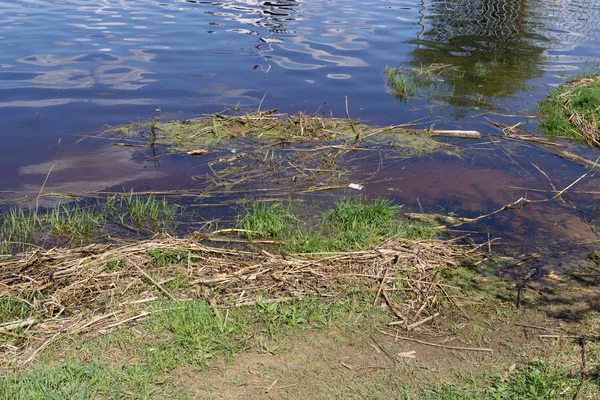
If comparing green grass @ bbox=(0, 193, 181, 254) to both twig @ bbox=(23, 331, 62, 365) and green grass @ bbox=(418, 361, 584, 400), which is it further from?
green grass @ bbox=(418, 361, 584, 400)

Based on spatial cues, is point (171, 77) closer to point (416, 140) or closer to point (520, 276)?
point (416, 140)

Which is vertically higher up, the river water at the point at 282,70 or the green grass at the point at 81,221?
the river water at the point at 282,70

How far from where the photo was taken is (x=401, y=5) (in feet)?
60.3

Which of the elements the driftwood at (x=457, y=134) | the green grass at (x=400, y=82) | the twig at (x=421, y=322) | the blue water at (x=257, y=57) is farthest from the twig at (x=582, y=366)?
the green grass at (x=400, y=82)

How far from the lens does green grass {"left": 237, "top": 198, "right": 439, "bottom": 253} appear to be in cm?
529

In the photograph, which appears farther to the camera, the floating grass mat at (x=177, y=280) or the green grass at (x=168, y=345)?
the floating grass mat at (x=177, y=280)

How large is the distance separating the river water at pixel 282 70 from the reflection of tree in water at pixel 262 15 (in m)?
0.06

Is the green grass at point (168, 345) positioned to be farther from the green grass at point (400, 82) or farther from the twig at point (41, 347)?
the green grass at point (400, 82)

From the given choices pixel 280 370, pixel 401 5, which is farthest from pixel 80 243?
pixel 401 5

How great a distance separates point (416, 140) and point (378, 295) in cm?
405

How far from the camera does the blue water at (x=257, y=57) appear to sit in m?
9.17

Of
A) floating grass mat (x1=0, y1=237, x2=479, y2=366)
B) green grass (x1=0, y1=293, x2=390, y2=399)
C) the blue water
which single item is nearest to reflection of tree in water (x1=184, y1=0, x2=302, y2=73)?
the blue water

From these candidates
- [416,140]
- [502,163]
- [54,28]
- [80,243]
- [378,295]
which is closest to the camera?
[378,295]

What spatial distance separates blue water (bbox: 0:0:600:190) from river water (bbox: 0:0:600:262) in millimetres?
38
